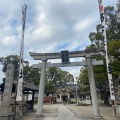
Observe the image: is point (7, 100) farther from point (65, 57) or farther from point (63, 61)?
point (65, 57)

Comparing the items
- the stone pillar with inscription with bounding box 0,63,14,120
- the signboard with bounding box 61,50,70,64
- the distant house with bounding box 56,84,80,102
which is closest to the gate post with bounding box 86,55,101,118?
the signboard with bounding box 61,50,70,64

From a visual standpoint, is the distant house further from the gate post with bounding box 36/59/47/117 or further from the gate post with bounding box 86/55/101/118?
the gate post with bounding box 86/55/101/118

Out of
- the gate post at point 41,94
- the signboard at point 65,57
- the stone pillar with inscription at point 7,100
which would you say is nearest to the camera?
the stone pillar with inscription at point 7,100

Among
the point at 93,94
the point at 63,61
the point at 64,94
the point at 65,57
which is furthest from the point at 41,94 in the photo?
the point at 64,94

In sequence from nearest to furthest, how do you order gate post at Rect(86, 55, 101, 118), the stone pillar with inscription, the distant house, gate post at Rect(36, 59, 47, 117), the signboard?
the stone pillar with inscription < gate post at Rect(86, 55, 101, 118) < gate post at Rect(36, 59, 47, 117) < the signboard < the distant house

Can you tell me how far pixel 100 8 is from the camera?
14555 millimetres

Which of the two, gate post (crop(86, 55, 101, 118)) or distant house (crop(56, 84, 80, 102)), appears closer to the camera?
gate post (crop(86, 55, 101, 118))

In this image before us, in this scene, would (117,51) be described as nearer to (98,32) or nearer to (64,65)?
(64,65)

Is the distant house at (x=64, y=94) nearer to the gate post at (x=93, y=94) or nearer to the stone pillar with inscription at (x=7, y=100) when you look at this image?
the gate post at (x=93, y=94)

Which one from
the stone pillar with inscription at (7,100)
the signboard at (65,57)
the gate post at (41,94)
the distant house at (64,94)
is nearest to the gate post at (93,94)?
the signboard at (65,57)

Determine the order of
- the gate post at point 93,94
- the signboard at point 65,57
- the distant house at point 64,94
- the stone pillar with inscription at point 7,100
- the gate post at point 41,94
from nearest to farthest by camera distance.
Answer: the stone pillar with inscription at point 7,100 → the gate post at point 93,94 → the gate post at point 41,94 → the signboard at point 65,57 → the distant house at point 64,94

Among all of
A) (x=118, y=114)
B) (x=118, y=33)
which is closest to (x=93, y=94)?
(x=118, y=114)

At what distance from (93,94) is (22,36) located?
7.70 m

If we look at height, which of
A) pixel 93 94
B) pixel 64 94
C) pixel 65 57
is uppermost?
pixel 65 57
